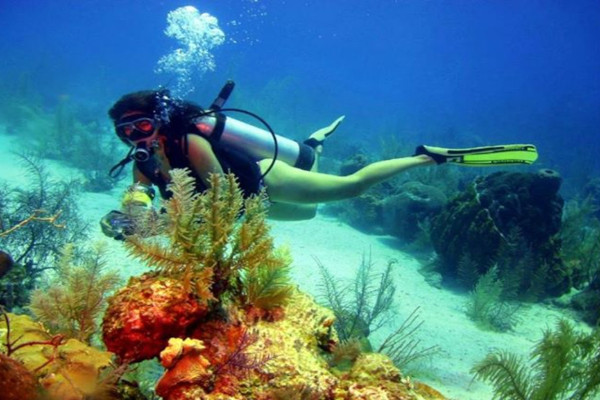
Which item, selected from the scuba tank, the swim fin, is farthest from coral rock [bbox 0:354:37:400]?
the swim fin

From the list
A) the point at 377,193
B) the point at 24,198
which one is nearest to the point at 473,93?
the point at 377,193

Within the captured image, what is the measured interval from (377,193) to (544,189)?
196 inches

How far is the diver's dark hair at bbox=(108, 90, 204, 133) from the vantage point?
4211mm

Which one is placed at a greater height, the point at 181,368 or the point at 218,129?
the point at 218,129

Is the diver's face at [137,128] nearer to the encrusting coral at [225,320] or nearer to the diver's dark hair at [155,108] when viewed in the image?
the diver's dark hair at [155,108]

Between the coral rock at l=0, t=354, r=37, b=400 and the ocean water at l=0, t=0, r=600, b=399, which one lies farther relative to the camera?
the ocean water at l=0, t=0, r=600, b=399

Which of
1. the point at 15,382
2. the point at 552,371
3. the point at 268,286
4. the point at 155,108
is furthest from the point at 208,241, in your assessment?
the point at 552,371

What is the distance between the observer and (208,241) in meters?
2.43

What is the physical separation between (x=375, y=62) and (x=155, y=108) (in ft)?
534

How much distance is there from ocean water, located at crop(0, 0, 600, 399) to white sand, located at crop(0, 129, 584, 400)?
2.6 inches

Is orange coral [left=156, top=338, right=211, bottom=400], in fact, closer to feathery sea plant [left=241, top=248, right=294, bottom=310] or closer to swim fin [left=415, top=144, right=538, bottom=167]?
feathery sea plant [left=241, top=248, right=294, bottom=310]

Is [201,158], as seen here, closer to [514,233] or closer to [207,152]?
[207,152]

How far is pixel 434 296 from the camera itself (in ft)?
24.8

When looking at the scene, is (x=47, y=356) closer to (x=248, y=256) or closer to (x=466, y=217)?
(x=248, y=256)
